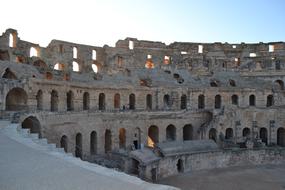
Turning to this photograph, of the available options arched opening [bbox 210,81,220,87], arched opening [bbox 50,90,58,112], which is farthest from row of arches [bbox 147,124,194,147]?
arched opening [bbox 50,90,58,112]

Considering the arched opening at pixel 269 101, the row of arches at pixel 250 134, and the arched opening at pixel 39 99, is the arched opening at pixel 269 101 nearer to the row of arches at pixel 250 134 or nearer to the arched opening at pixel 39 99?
the row of arches at pixel 250 134

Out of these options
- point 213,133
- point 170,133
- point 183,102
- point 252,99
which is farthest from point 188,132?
point 252,99

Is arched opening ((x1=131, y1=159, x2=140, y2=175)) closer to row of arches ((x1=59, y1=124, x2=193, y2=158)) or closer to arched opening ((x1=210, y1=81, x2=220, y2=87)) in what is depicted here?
row of arches ((x1=59, y1=124, x2=193, y2=158))

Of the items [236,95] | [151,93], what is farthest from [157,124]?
[236,95]

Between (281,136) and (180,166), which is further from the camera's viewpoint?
(281,136)

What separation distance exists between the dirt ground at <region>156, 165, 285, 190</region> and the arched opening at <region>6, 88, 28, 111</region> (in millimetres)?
11950

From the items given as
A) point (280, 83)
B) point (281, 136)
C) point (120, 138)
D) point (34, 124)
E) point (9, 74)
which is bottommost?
point (281, 136)

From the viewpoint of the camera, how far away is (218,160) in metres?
25.4

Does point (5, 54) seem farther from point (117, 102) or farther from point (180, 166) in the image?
point (180, 166)

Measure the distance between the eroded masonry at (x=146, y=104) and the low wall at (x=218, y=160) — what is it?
→ 0.08m

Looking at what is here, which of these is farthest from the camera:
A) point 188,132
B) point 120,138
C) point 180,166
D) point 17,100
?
point 188,132

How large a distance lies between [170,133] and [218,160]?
740 cm

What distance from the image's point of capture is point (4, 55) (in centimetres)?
2953

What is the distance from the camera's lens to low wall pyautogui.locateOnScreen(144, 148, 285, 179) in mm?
22914
